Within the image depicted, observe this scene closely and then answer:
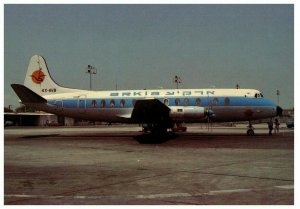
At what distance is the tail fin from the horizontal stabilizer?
189 centimetres

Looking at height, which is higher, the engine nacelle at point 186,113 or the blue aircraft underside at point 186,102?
the blue aircraft underside at point 186,102

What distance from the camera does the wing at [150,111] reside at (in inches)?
979

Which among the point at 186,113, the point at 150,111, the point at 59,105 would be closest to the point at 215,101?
the point at 186,113

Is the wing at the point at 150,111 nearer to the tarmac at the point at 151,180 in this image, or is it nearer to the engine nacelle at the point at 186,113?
the engine nacelle at the point at 186,113

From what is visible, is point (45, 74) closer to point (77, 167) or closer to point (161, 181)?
point (77, 167)

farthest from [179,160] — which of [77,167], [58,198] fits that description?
[58,198]

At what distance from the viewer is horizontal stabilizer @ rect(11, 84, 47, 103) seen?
28828 millimetres

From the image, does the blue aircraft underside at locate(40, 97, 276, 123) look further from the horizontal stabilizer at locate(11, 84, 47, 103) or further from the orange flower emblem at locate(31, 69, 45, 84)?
the orange flower emblem at locate(31, 69, 45, 84)

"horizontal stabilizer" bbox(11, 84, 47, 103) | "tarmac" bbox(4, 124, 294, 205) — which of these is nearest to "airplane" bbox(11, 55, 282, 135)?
"horizontal stabilizer" bbox(11, 84, 47, 103)

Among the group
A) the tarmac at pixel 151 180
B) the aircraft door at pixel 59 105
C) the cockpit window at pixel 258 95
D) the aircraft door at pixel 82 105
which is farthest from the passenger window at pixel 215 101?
the aircraft door at pixel 59 105

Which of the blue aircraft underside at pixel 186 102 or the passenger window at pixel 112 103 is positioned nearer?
the blue aircraft underside at pixel 186 102

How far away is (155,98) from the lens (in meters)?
28.5

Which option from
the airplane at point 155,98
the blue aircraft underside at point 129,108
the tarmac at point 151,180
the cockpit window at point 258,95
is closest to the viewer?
the tarmac at point 151,180

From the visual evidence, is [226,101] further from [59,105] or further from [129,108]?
[59,105]
